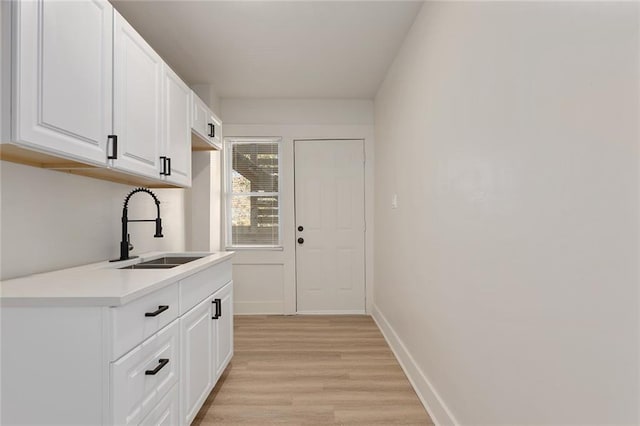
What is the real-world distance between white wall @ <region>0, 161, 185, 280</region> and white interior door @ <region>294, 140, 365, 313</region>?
82.9 inches

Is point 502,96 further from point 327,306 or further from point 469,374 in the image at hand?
point 327,306

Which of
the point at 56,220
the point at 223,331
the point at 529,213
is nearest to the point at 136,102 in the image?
the point at 56,220

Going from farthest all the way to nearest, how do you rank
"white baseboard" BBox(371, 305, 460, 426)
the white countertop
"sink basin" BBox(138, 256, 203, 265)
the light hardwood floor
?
"sink basin" BBox(138, 256, 203, 265), the light hardwood floor, "white baseboard" BBox(371, 305, 460, 426), the white countertop

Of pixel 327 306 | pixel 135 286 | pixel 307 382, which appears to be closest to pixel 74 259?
pixel 135 286

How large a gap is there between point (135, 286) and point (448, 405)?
5.50 feet

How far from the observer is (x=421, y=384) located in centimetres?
238

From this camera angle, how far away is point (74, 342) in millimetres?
1233

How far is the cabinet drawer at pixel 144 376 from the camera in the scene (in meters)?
1.27

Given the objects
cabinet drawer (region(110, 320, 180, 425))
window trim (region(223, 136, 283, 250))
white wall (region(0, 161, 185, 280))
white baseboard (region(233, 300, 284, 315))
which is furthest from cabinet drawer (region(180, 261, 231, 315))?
white baseboard (region(233, 300, 284, 315))

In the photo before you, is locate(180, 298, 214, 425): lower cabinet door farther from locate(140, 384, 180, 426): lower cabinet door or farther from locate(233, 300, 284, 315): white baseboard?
locate(233, 300, 284, 315): white baseboard

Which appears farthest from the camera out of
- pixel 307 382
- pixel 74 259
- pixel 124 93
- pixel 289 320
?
pixel 289 320

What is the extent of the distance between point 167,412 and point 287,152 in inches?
125

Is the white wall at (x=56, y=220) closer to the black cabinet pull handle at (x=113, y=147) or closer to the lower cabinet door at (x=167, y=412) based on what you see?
the black cabinet pull handle at (x=113, y=147)

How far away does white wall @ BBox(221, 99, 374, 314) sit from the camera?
4.36 m
